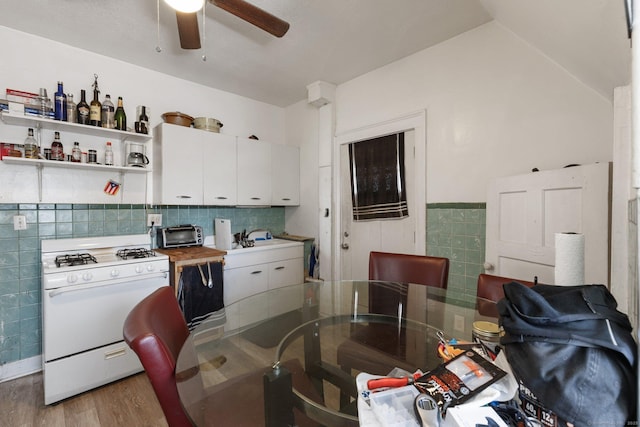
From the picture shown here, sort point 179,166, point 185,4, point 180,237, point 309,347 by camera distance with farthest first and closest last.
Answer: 1. point 180,237
2. point 179,166
3. point 185,4
4. point 309,347

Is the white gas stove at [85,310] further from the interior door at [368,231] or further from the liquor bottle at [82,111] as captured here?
the interior door at [368,231]

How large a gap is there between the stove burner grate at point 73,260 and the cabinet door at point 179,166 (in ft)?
2.41

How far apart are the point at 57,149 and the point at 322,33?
2.30 meters

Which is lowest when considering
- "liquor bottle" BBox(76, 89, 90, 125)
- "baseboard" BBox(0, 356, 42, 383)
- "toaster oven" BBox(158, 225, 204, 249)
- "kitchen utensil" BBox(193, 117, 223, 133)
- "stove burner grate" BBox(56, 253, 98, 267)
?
"baseboard" BBox(0, 356, 42, 383)

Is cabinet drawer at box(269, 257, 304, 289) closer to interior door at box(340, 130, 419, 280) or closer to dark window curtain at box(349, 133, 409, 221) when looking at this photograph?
interior door at box(340, 130, 419, 280)

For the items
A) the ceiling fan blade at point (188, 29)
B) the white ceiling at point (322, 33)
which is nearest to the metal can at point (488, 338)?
the white ceiling at point (322, 33)

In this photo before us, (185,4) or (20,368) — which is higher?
(185,4)

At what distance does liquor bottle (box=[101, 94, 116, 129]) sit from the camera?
2.47 m

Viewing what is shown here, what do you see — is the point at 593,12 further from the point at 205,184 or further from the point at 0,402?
the point at 0,402

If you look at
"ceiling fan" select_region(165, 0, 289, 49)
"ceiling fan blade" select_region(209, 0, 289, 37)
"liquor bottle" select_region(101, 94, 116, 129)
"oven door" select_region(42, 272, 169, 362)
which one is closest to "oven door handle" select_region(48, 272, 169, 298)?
"oven door" select_region(42, 272, 169, 362)

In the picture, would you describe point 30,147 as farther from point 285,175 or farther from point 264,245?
point 285,175

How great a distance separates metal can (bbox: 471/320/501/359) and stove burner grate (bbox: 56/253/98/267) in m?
2.53

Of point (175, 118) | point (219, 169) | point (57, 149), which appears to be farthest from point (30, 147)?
point (219, 169)

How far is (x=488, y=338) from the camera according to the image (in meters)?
0.97
